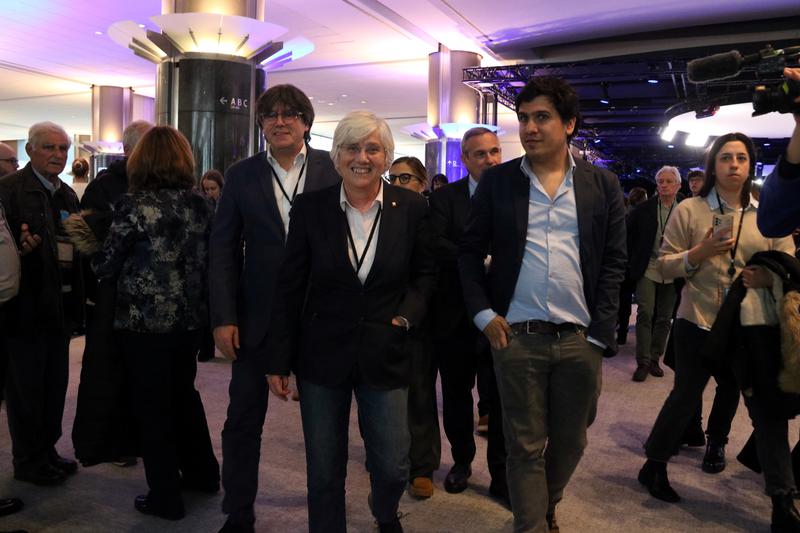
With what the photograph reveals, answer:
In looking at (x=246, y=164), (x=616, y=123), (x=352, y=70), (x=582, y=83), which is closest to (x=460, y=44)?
(x=352, y=70)

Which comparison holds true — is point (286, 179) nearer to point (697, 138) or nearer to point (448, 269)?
point (448, 269)

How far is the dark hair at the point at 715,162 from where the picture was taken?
10.9 feet

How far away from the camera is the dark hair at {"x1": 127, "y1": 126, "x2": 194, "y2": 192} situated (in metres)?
2.92

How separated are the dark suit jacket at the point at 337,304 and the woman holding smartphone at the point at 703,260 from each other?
4.86 ft

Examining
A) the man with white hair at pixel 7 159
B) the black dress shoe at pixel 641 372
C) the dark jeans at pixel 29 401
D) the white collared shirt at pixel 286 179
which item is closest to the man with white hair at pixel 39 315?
the dark jeans at pixel 29 401

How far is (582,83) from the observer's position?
17.0m

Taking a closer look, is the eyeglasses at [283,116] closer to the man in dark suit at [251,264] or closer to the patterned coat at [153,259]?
the man in dark suit at [251,264]

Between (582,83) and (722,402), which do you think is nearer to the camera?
(722,402)

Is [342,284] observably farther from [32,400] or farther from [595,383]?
[32,400]

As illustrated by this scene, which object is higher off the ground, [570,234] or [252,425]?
[570,234]

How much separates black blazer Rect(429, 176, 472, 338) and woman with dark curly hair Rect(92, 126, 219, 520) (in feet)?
3.32

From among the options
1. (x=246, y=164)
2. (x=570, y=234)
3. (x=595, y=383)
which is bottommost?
(x=595, y=383)

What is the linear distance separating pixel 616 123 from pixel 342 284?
69.4ft

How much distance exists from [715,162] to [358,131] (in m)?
1.88
